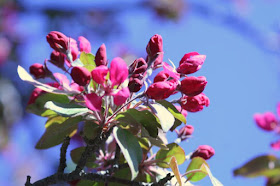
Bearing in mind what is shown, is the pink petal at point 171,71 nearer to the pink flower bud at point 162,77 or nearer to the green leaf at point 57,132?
the pink flower bud at point 162,77

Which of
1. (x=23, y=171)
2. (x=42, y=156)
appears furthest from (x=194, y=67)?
(x=23, y=171)

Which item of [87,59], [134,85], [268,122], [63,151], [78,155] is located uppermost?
[268,122]

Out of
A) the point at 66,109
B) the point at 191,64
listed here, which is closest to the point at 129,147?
the point at 66,109

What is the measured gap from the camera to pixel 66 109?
1375 mm

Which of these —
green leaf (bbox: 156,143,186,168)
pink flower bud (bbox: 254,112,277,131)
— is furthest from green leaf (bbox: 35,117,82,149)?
pink flower bud (bbox: 254,112,277,131)

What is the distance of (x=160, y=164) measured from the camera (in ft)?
5.29

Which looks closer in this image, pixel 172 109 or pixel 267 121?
pixel 172 109

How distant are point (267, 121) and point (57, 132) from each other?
3.51 ft

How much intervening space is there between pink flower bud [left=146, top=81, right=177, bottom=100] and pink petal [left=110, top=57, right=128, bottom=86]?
0.09 meters

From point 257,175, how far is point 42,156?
3.83m

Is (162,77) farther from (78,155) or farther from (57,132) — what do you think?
(78,155)

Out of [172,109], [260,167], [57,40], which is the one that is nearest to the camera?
[172,109]

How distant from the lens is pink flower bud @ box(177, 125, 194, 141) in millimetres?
1730

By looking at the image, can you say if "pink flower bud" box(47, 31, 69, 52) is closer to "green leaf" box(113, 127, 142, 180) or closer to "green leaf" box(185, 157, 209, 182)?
"green leaf" box(113, 127, 142, 180)
